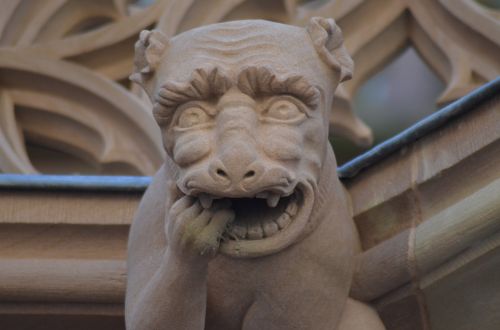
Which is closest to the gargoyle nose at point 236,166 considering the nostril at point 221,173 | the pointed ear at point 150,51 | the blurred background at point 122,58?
the nostril at point 221,173

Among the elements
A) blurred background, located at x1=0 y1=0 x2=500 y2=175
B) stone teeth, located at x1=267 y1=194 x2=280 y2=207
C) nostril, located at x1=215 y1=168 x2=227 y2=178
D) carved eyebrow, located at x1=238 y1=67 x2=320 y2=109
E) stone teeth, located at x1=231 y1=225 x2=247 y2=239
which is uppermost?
carved eyebrow, located at x1=238 y1=67 x2=320 y2=109

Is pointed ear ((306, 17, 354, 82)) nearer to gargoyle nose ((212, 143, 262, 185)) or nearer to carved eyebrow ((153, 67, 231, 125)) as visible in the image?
carved eyebrow ((153, 67, 231, 125))

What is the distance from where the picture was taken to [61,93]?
534 cm

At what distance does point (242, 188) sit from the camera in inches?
128

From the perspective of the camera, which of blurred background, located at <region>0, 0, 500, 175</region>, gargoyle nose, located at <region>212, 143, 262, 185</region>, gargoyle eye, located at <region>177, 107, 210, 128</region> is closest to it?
gargoyle nose, located at <region>212, 143, 262, 185</region>

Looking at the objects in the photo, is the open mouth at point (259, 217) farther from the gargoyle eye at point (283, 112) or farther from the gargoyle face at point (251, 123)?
the gargoyle eye at point (283, 112)

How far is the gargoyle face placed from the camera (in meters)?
3.30

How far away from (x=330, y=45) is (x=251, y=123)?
0.93 feet

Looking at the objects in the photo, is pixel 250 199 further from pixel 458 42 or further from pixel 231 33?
pixel 458 42

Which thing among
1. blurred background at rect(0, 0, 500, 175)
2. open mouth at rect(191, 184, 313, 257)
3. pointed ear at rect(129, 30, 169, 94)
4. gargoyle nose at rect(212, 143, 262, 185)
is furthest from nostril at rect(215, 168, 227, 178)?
blurred background at rect(0, 0, 500, 175)

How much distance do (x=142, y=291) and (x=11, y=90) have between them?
76.2 inches

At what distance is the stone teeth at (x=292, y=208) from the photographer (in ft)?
11.2

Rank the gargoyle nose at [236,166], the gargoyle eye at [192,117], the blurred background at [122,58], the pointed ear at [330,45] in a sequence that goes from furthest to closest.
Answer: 1. the blurred background at [122,58]
2. the pointed ear at [330,45]
3. the gargoyle eye at [192,117]
4. the gargoyle nose at [236,166]

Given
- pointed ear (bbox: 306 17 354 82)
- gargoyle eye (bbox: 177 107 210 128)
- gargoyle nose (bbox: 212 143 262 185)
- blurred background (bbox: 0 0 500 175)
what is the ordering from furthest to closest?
blurred background (bbox: 0 0 500 175)
pointed ear (bbox: 306 17 354 82)
gargoyle eye (bbox: 177 107 210 128)
gargoyle nose (bbox: 212 143 262 185)
